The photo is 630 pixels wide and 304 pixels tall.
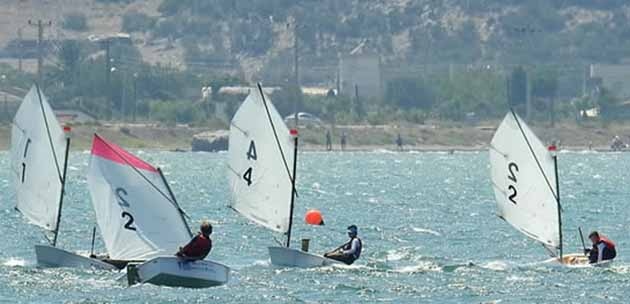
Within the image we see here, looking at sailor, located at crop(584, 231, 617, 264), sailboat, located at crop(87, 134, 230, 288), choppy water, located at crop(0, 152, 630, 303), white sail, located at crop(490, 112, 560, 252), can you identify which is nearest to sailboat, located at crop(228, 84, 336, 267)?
choppy water, located at crop(0, 152, 630, 303)

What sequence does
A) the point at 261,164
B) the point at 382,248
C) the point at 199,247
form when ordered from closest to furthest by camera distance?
the point at 199,247 < the point at 261,164 < the point at 382,248

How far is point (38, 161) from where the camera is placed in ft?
213

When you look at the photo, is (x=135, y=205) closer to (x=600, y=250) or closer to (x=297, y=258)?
(x=297, y=258)

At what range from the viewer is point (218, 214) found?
302 ft

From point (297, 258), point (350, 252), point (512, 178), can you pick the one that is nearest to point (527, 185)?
point (512, 178)

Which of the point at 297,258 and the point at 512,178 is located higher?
the point at 512,178

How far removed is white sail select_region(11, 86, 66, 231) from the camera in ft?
212

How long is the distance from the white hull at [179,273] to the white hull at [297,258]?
6.25m

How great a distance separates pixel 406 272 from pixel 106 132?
128 meters

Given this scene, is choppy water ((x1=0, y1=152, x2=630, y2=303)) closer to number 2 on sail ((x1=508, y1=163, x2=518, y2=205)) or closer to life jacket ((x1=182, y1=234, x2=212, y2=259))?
life jacket ((x1=182, y1=234, x2=212, y2=259))

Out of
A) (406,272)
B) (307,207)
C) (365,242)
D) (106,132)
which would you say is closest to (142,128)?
(106,132)

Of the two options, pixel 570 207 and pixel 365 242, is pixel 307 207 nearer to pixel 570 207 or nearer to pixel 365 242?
pixel 570 207

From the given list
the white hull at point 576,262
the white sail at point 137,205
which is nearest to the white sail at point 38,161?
the white sail at point 137,205

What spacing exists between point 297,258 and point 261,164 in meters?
3.60
